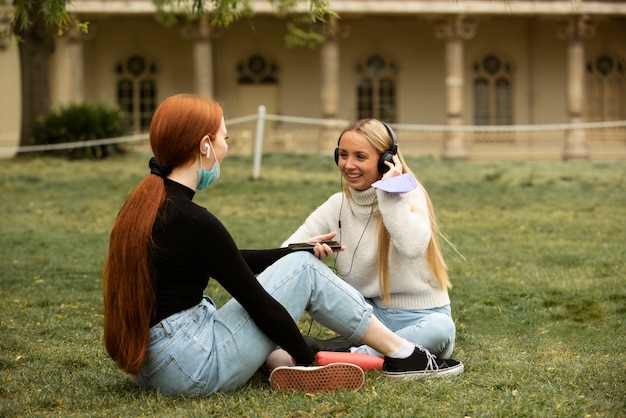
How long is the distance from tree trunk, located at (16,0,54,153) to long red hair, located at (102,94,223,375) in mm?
14445

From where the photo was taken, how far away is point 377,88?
27.8m

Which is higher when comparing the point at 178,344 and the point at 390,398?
the point at 178,344

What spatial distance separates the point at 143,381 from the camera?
4.07m

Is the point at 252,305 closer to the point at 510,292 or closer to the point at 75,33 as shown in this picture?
the point at 510,292

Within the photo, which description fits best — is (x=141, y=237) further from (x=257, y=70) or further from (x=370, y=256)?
(x=257, y=70)

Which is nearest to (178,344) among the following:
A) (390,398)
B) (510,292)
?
(390,398)

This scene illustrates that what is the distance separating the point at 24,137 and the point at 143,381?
1458 centimetres

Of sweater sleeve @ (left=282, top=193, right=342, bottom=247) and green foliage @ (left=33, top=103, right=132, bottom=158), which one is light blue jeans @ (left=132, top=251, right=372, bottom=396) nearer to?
sweater sleeve @ (left=282, top=193, right=342, bottom=247)

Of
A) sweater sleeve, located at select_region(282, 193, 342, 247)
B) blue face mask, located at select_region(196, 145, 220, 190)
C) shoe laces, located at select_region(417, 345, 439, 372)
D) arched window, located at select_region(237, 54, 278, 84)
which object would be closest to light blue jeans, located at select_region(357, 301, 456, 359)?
shoe laces, located at select_region(417, 345, 439, 372)

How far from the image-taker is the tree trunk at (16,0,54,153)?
17.6 meters

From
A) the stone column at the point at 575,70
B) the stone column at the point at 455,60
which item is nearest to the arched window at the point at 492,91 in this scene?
the stone column at the point at 575,70

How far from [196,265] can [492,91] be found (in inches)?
1003

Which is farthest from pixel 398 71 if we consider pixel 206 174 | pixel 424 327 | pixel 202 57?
pixel 206 174

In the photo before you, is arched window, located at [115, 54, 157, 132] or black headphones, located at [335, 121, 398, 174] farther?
arched window, located at [115, 54, 157, 132]
